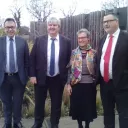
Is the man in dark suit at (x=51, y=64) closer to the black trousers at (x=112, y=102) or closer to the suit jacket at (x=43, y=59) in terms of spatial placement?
the suit jacket at (x=43, y=59)

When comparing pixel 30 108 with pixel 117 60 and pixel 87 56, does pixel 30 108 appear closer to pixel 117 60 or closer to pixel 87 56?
pixel 87 56

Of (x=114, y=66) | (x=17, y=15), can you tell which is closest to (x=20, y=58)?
(x=114, y=66)

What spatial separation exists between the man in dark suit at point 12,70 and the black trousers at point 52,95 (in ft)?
1.04

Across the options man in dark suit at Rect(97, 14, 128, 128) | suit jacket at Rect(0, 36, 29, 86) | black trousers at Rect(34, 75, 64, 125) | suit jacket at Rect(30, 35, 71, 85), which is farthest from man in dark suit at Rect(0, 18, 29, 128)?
man in dark suit at Rect(97, 14, 128, 128)

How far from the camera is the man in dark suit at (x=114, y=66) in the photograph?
161 inches

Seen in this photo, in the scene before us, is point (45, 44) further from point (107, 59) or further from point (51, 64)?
point (107, 59)

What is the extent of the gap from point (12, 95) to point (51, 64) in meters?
0.93

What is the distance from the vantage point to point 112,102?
14.3ft

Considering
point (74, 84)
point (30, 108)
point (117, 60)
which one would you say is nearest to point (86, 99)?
point (74, 84)

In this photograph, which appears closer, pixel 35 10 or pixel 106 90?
pixel 106 90

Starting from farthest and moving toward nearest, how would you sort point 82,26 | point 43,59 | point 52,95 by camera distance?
1. point 82,26
2. point 52,95
3. point 43,59

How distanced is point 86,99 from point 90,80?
324 mm

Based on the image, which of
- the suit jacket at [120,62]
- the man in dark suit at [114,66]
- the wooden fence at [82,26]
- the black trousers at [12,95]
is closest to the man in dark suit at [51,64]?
the black trousers at [12,95]

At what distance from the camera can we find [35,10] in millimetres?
31109
